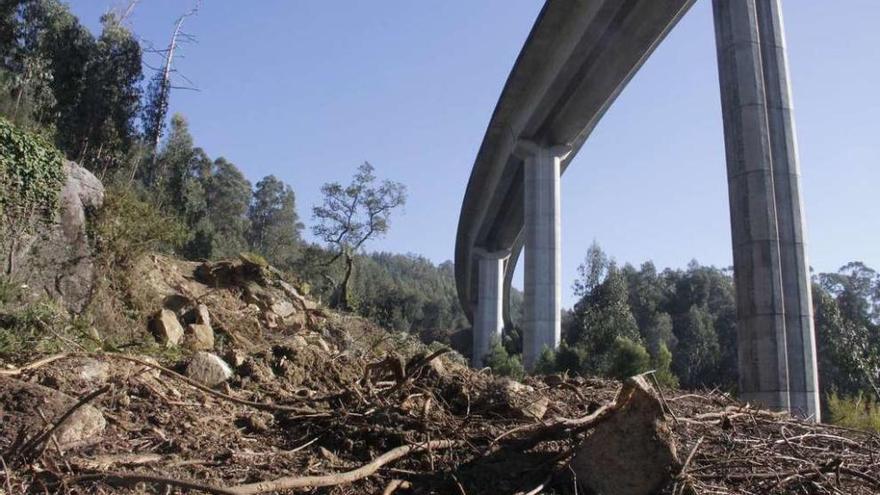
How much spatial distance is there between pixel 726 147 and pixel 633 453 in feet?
36.2

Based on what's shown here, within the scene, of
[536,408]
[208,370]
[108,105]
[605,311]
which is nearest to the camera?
[536,408]

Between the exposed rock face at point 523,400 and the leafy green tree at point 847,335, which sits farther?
the leafy green tree at point 847,335

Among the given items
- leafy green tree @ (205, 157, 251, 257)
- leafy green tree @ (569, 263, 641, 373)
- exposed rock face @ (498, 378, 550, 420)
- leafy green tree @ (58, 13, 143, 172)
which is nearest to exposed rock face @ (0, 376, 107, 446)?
exposed rock face @ (498, 378, 550, 420)

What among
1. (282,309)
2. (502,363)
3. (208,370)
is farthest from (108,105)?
(208,370)

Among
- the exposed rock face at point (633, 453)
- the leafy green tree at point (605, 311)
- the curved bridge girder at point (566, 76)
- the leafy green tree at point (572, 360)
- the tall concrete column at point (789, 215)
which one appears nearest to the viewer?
the exposed rock face at point (633, 453)

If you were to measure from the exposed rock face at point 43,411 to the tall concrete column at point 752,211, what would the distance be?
1077cm

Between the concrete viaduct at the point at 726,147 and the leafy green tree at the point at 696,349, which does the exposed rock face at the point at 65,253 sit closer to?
the concrete viaduct at the point at 726,147

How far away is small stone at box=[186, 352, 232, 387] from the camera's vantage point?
523cm

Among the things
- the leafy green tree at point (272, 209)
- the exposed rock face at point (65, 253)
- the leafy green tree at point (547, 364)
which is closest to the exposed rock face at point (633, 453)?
the exposed rock face at point (65, 253)

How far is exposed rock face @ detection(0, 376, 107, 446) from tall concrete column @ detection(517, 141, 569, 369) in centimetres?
2011

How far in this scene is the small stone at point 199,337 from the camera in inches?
358

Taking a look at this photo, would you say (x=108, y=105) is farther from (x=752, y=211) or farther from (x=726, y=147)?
(x=752, y=211)

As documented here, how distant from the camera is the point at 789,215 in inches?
474

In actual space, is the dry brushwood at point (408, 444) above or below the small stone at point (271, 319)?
below
